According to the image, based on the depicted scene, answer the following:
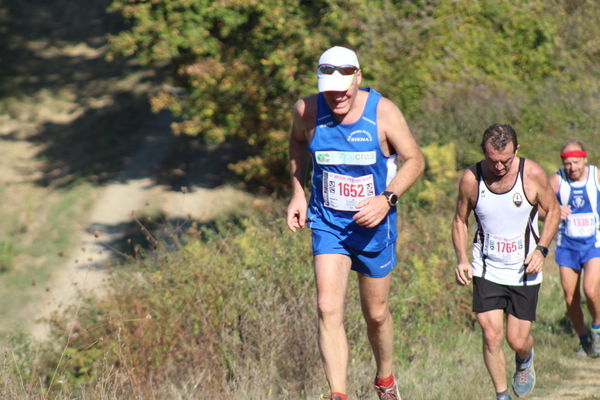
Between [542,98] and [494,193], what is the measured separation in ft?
36.6

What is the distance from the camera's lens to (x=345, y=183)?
5543mm

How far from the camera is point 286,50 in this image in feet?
51.2

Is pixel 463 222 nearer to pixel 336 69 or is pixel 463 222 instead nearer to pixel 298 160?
pixel 298 160

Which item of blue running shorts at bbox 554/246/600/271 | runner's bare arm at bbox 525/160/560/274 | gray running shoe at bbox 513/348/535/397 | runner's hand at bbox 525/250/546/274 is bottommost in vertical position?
gray running shoe at bbox 513/348/535/397

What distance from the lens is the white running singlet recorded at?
600cm

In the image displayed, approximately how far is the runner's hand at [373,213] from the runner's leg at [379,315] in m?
0.68

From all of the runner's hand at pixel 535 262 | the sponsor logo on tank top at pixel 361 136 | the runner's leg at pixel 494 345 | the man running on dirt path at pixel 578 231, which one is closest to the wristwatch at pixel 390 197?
the sponsor logo on tank top at pixel 361 136

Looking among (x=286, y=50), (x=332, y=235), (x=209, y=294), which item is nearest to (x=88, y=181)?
(x=286, y=50)

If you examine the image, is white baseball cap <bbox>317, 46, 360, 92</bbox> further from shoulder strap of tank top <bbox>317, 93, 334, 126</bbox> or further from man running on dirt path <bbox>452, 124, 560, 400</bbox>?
man running on dirt path <bbox>452, 124, 560, 400</bbox>

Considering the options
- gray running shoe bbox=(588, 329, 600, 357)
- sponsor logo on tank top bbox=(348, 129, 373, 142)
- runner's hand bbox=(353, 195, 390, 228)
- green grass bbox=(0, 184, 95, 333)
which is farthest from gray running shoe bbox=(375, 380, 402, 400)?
green grass bbox=(0, 184, 95, 333)

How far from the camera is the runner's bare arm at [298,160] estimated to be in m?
5.66

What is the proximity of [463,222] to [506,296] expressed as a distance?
610mm

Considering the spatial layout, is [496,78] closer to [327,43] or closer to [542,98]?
[542,98]

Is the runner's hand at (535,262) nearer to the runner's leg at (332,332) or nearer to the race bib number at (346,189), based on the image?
the race bib number at (346,189)
